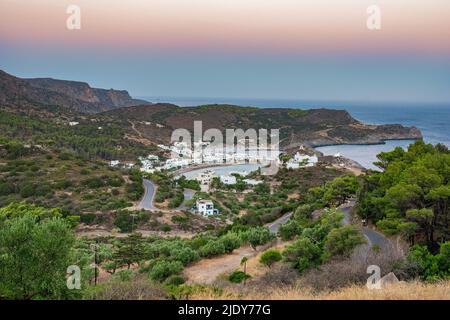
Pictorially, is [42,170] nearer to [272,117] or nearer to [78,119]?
[78,119]

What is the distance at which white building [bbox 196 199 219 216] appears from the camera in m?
26.9

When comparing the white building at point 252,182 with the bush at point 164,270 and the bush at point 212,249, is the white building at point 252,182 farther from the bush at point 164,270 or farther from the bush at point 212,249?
the bush at point 164,270

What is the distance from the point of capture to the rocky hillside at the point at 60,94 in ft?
210

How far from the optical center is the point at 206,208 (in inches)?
1075

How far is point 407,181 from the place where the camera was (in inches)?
472

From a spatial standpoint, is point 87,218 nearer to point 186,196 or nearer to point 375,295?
point 186,196

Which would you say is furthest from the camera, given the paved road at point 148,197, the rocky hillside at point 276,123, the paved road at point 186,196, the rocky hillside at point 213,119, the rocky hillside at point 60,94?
the rocky hillside at point 276,123

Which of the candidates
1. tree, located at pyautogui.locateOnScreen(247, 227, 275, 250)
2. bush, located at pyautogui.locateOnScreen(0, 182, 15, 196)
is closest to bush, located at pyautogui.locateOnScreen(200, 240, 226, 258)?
tree, located at pyautogui.locateOnScreen(247, 227, 275, 250)

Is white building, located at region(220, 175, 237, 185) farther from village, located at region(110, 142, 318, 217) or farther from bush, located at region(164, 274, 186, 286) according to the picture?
bush, located at region(164, 274, 186, 286)

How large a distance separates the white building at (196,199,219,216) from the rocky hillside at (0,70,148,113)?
44590mm

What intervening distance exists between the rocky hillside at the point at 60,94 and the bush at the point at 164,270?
57.6 metres

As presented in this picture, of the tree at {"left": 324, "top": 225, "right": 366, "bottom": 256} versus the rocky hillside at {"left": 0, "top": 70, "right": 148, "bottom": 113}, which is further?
the rocky hillside at {"left": 0, "top": 70, "right": 148, "bottom": 113}

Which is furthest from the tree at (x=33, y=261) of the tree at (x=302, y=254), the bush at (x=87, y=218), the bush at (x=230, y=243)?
the bush at (x=87, y=218)
